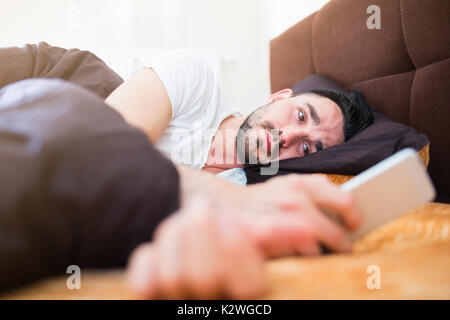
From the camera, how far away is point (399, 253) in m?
0.50

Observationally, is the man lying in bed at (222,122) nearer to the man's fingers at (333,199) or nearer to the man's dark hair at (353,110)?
the man's dark hair at (353,110)

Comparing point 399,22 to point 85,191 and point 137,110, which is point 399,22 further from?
point 85,191

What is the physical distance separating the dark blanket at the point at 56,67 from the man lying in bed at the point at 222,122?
145 mm

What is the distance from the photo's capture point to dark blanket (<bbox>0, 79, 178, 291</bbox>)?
31 centimetres

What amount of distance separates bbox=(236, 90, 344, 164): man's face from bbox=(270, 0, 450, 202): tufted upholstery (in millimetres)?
199

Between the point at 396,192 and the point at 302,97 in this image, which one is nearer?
the point at 396,192

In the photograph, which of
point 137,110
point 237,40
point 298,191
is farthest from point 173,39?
point 298,191

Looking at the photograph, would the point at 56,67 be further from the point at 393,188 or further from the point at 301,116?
the point at 393,188

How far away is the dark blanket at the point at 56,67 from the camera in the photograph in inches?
42.8

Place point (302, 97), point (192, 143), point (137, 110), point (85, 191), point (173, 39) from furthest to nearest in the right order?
point (173, 39) < point (302, 97) < point (192, 143) < point (137, 110) < point (85, 191)

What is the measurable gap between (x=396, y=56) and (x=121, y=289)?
3.95 ft

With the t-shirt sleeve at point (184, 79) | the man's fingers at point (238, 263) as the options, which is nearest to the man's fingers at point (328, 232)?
the man's fingers at point (238, 263)

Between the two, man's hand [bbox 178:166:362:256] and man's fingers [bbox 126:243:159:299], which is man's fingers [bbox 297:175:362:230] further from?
man's fingers [bbox 126:243:159:299]

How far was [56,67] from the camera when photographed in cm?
114
